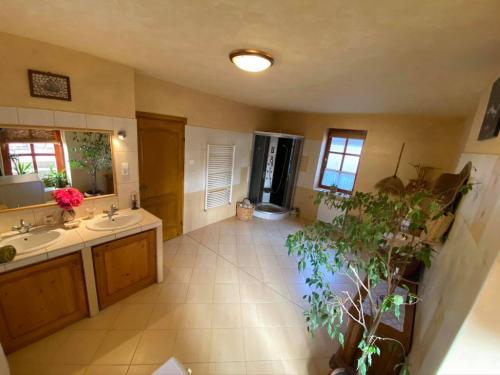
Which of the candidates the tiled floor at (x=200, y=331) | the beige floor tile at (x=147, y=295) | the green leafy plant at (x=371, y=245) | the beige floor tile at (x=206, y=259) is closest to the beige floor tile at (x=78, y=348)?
the tiled floor at (x=200, y=331)

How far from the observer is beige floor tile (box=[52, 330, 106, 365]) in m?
1.61

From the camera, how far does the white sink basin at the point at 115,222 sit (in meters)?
2.04

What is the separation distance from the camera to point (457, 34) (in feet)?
3.47

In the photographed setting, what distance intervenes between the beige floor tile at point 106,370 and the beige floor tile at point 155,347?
82 millimetres

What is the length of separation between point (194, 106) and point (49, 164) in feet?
6.25

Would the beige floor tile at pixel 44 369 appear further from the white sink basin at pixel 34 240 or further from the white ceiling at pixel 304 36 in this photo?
the white ceiling at pixel 304 36

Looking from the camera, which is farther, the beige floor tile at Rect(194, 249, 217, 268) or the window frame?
the beige floor tile at Rect(194, 249, 217, 268)

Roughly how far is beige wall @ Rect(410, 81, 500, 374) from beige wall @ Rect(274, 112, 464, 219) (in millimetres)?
2357

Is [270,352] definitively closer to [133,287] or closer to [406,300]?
[406,300]

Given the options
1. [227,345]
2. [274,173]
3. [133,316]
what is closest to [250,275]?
[227,345]

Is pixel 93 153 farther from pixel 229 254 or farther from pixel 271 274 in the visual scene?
pixel 271 274

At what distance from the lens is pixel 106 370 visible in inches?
61.5

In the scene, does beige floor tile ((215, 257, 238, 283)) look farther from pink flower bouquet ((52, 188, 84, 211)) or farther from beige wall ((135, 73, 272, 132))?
beige wall ((135, 73, 272, 132))

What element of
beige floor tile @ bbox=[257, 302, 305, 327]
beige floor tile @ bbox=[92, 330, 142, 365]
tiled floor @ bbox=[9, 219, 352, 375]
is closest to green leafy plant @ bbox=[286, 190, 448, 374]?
tiled floor @ bbox=[9, 219, 352, 375]
